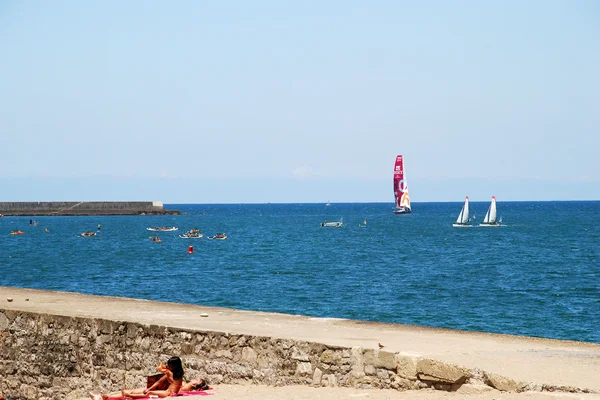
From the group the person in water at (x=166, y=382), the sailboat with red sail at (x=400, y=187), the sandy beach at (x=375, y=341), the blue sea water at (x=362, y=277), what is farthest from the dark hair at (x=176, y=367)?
the sailboat with red sail at (x=400, y=187)

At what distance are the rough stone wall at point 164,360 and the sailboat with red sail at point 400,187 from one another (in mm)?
124903

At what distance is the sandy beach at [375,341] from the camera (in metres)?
10.8

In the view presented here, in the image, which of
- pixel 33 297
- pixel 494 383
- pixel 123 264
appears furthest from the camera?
pixel 123 264

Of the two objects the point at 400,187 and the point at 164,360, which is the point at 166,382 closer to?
the point at 164,360

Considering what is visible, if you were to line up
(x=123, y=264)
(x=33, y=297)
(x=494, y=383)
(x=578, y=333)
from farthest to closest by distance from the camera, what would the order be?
1. (x=123, y=264)
2. (x=578, y=333)
3. (x=33, y=297)
4. (x=494, y=383)

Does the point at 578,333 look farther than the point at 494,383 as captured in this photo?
Yes

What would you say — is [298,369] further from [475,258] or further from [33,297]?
[475,258]

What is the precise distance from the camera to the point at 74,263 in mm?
55500

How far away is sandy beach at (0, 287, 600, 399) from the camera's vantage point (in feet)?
35.3

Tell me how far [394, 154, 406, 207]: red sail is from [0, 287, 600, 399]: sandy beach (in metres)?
121

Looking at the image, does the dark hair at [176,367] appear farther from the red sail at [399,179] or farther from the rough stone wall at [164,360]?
the red sail at [399,179]

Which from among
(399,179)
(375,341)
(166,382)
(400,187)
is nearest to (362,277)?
(375,341)

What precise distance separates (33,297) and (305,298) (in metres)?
18.3

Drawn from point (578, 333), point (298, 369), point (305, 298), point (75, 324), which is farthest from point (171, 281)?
point (298, 369)
